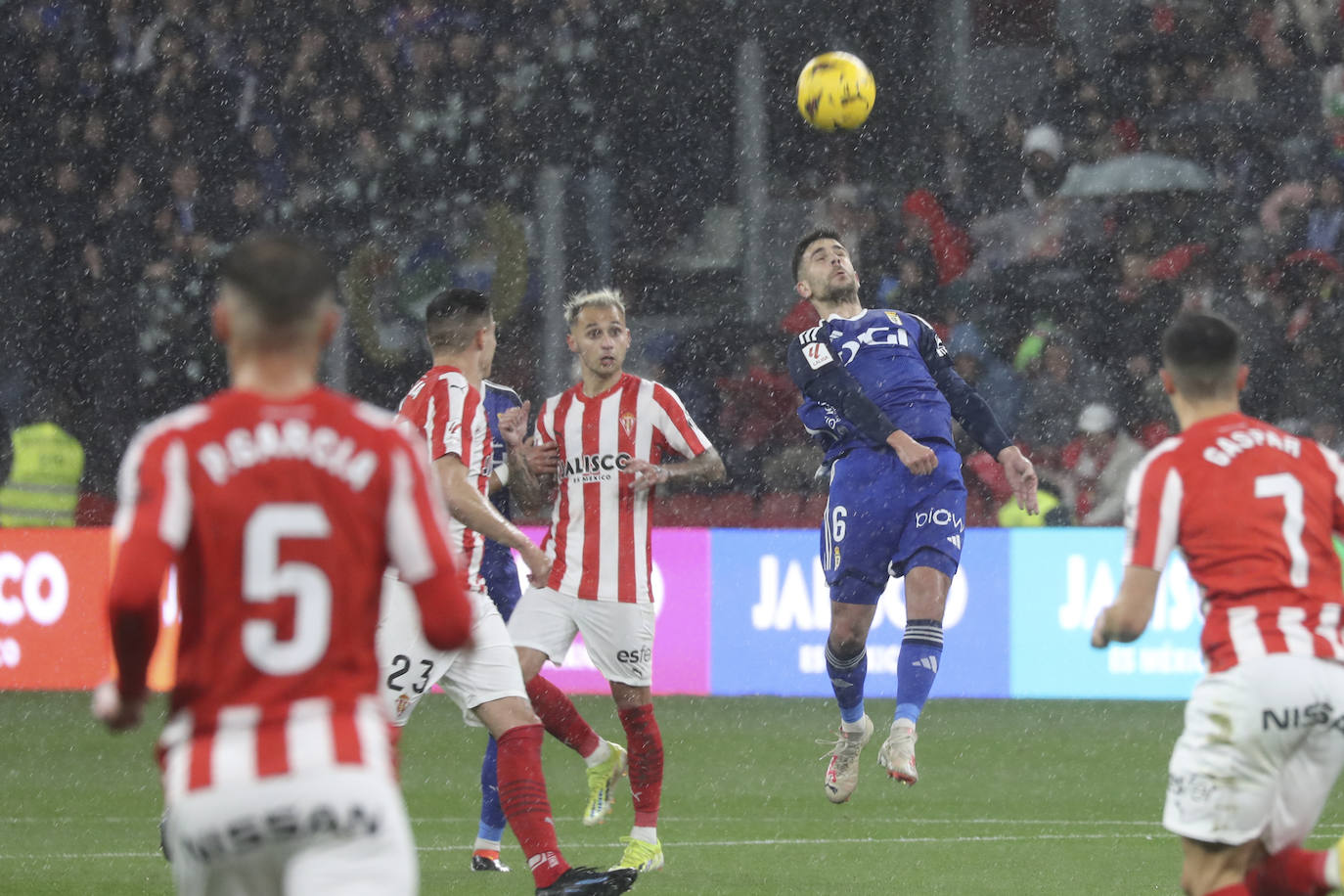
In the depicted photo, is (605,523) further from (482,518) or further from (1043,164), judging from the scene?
(1043,164)

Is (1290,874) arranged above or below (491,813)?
above

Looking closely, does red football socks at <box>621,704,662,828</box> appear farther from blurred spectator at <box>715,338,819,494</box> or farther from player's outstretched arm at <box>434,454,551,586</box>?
blurred spectator at <box>715,338,819,494</box>

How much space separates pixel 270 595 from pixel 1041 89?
1403 cm

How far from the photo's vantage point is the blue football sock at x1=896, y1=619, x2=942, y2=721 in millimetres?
7273

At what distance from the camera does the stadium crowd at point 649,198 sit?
14695 mm

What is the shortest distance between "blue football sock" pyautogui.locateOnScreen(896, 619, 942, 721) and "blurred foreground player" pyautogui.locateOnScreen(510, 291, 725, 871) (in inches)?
39.3

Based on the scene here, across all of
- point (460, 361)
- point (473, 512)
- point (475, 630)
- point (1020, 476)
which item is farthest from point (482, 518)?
point (1020, 476)

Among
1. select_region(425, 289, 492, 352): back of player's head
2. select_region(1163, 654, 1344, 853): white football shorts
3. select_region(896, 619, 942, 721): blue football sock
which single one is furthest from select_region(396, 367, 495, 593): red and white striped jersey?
select_region(1163, 654, 1344, 853): white football shorts

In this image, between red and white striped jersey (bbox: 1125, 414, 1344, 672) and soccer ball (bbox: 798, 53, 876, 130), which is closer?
red and white striped jersey (bbox: 1125, 414, 1344, 672)

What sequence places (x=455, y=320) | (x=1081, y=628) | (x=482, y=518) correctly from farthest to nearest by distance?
(x=1081, y=628) → (x=455, y=320) → (x=482, y=518)

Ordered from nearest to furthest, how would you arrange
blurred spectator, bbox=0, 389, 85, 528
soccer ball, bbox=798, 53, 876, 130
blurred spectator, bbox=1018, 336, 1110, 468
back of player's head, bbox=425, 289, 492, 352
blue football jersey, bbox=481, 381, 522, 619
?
back of player's head, bbox=425, 289, 492, 352 → blue football jersey, bbox=481, 381, 522, 619 → soccer ball, bbox=798, 53, 876, 130 → blurred spectator, bbox=1018, 336, 1110, 468 → blurred spectator, bbox=0, 389, 85, 528

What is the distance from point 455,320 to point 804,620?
20.7ft

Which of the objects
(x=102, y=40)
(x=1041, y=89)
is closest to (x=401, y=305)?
(x=102, y=40)

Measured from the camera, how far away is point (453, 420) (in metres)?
6.37
